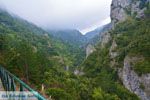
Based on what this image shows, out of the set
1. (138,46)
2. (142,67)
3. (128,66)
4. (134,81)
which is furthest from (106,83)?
(138,46)

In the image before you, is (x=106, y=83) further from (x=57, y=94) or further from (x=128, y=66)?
(x=57, y=94)

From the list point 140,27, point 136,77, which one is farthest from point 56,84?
point 140,27

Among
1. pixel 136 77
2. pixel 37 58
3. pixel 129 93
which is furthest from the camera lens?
pixel 136 77

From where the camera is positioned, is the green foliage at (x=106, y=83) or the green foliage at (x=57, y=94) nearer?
the green foliage at (x=57, y=94)

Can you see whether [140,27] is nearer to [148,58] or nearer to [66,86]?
[148,58]

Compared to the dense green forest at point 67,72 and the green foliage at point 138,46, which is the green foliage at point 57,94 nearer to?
the dense green forest at point 67,72

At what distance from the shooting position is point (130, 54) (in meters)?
154

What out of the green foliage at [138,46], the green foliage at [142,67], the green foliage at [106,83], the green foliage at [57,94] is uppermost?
the green foliage at [138,46]

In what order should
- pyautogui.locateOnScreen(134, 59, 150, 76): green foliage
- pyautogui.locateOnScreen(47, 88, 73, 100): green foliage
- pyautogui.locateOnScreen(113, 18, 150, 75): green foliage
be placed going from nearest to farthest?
pyautogui.locateOnScreen(47, 88, 73, 100): green foliage → pyautogui.locateOnScreen(134, 59, 150, 76): green foliage → pyautogui.locateOnScreen(113, 18, 150, 75): green foliage

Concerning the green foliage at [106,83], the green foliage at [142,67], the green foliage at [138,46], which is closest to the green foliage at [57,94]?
the green foliage at [106,83]

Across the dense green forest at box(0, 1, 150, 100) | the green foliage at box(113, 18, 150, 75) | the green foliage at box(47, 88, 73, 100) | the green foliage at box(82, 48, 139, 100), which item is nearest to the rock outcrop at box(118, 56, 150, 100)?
the green foliage at box(113, 18, 150, 75)

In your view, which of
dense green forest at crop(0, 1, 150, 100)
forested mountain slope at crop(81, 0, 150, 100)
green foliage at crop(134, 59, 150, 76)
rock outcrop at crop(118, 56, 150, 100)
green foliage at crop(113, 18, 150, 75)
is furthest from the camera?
green foliage at crop(113, 18, 150, 75)

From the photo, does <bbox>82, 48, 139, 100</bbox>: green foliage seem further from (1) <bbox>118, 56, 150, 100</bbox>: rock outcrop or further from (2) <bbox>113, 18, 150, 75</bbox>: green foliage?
(2) <bbox>113, 18, 150, 75</bbox>: green foliage

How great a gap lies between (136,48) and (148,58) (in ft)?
27.2
